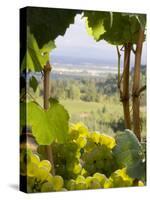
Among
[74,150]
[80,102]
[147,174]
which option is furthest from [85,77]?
[147,174]

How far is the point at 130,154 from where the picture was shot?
2.54m

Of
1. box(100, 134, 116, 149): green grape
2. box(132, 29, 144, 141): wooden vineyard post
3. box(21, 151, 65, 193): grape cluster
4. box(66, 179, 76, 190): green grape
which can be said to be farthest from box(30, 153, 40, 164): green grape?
box(132, 29, 144, 141): wooden vineyard post

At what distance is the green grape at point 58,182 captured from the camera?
2.36 m

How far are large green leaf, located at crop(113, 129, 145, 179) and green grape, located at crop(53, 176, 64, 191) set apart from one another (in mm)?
233

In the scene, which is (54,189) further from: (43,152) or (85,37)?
(85,37)

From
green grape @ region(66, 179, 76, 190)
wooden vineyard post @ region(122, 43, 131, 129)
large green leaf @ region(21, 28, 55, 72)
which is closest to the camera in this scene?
large green leaf @ region(21, 28, 55, 72)

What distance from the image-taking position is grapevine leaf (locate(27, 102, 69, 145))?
2325mm

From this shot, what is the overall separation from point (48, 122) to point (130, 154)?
0.34m

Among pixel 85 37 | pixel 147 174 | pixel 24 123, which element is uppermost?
pixel 85 37

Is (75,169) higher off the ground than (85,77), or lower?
lower

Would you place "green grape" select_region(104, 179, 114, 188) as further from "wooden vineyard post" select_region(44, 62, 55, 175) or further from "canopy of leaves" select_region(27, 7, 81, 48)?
"canopy of leaves" select_region(27, 7, 81, 48)

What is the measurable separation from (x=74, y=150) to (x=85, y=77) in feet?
0.80

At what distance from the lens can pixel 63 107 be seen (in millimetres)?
2381

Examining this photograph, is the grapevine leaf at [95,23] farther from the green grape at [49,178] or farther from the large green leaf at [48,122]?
the green grape at [49,178]
